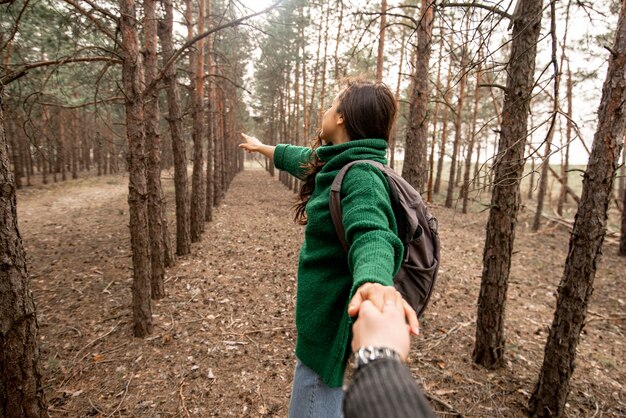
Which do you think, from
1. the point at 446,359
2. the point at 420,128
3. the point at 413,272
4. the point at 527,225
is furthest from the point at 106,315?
the point at 527,225

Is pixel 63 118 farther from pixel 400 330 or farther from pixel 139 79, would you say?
pixel 400 330

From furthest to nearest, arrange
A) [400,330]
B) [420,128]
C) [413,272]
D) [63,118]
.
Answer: [63,118]
[420,128]
[413,272]
[400,330]

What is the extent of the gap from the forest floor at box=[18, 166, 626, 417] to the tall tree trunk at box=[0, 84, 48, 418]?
1.17m

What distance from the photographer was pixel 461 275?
8.19 metres

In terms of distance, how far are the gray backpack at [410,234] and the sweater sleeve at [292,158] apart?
816mm

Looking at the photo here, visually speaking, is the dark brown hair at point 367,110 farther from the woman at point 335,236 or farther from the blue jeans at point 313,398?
the blue jeans at point 313,398

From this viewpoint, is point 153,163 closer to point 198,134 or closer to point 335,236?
point 198,134

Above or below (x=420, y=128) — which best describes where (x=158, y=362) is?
below

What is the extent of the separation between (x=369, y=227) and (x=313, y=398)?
0.99 meters

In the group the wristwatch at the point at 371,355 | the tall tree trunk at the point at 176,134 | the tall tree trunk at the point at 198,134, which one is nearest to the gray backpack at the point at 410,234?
the wristwatch at the point at 371,355

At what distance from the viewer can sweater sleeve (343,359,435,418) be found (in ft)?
1.86

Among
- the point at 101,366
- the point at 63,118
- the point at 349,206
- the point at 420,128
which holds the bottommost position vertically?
the point at 101,366

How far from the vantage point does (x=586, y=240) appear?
10.5 ft

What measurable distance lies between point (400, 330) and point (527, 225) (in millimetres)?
17325
